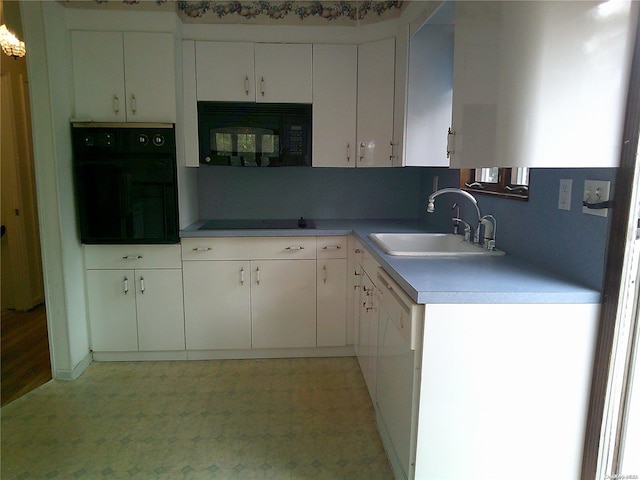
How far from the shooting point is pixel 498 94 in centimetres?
138

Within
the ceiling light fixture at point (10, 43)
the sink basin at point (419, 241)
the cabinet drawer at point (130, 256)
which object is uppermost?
the ceiling light fixture at point (10, 43)

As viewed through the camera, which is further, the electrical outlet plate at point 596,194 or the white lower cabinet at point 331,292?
the white lower cabinet at point 331,292

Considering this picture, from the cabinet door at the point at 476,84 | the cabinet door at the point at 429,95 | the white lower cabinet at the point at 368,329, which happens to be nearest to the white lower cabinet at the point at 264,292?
the white lower cabinet at the point at 368,329

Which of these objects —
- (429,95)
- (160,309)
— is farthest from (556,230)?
(160,309)

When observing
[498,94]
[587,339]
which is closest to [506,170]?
[498,94]

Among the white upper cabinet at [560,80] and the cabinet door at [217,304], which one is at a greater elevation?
the white upper cabinet at [560,80]

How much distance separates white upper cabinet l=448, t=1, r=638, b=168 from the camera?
1243 mm

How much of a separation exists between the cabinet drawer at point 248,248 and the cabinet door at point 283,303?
55mm

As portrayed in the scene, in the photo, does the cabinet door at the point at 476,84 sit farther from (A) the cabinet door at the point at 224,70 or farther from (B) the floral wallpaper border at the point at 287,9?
(A) the cabinet door at the point at 224,70

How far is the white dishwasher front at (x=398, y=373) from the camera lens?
1467 millimetres

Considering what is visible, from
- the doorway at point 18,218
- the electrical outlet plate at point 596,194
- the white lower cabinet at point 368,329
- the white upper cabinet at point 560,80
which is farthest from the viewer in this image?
the doorway at point 18,218

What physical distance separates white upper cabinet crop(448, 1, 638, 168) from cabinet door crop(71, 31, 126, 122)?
A: 7.43 feet

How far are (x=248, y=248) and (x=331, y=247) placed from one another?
557mm

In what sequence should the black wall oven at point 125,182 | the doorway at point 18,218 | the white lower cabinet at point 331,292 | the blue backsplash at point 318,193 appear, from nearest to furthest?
the black wall oven at point 125,182, the white lower cabinet at point 331,292, the blue backsplash at point 318,193, the doorway at point 18,218
